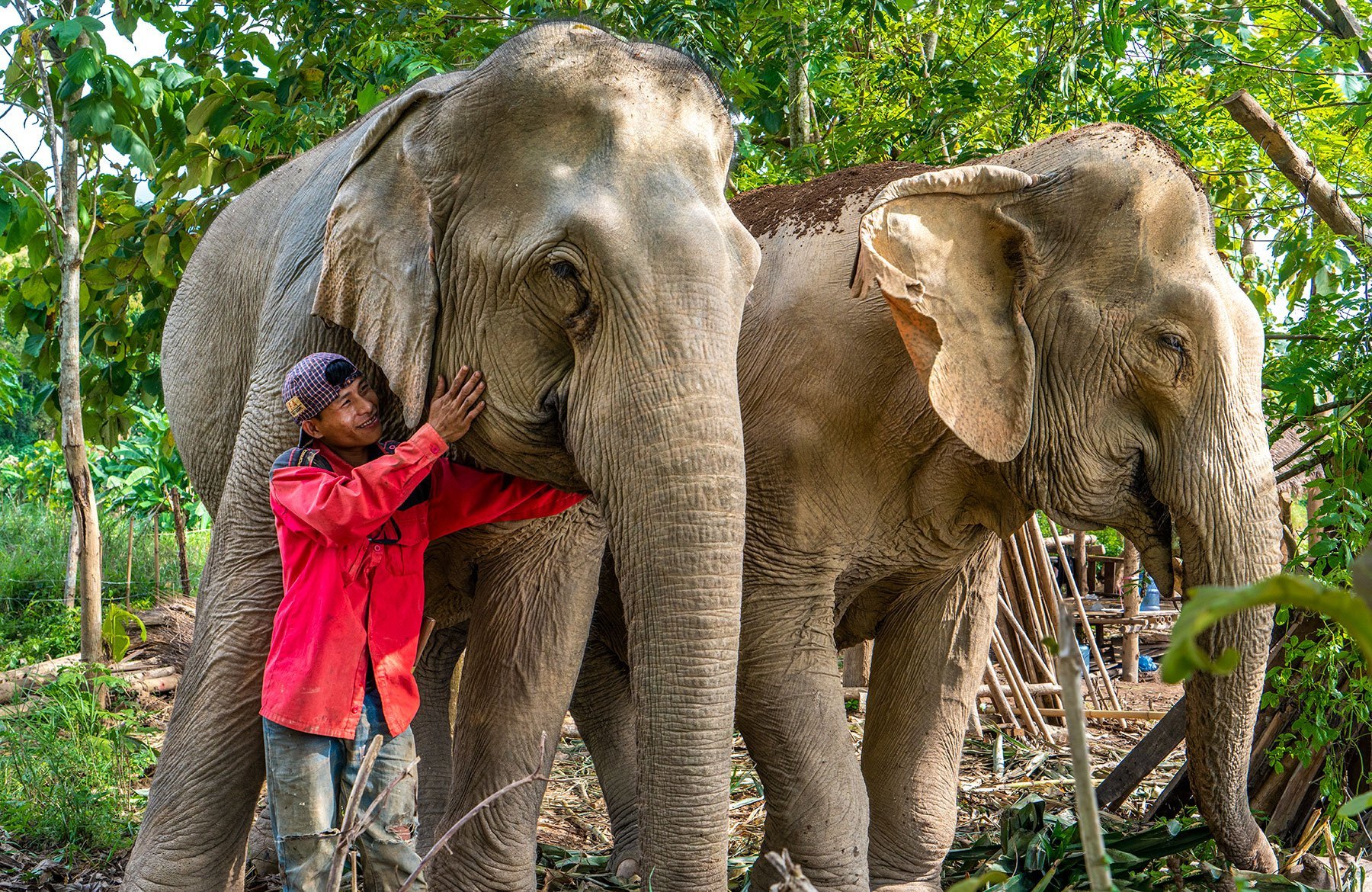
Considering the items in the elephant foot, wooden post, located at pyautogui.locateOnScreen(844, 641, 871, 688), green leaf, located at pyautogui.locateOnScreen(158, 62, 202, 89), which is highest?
green leaf, located at pyautogui.locateOnScreen(158, 62, 202, 89)

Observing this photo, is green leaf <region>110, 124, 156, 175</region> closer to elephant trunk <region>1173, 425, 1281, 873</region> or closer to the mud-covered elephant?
the mud-covered elephant

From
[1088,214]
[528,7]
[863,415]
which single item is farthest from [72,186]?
[1088,214]

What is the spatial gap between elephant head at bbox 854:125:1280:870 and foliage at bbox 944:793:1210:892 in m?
0.32

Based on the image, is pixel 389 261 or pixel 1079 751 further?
pixel 389 261

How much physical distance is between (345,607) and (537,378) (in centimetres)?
63

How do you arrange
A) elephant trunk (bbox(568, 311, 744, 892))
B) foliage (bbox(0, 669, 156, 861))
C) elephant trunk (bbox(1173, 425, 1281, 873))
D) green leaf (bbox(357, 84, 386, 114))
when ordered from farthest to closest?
green leaf (bbox(357, 84, 386, 114))
foliage (bbox(0, 669, 156, 861))
elephant trunk (bbox(1173, 425, 1281, 873))
elephant trunk (bbox(568, 311, 744, 892))

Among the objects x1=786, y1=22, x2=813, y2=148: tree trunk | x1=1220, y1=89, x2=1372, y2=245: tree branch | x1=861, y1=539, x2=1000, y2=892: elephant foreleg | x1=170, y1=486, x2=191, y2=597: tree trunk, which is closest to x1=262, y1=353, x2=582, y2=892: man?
x1=861, y1=539, x2=1000, y2=892: elephant foreleg

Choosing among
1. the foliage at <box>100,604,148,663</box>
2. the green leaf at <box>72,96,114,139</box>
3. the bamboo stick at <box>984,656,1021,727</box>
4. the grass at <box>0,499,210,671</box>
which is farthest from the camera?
the grass at <box>0,499,210,671</box>

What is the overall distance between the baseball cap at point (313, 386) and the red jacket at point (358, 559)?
0.09m

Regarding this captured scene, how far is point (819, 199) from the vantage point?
3797 mm

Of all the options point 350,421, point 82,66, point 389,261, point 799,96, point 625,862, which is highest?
point 799,96

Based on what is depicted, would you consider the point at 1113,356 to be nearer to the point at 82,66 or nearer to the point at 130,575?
the point at 82,66

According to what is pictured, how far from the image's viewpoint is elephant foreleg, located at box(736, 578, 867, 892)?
3312mm

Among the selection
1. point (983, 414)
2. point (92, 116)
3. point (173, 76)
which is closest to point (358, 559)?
point (983, 414)
